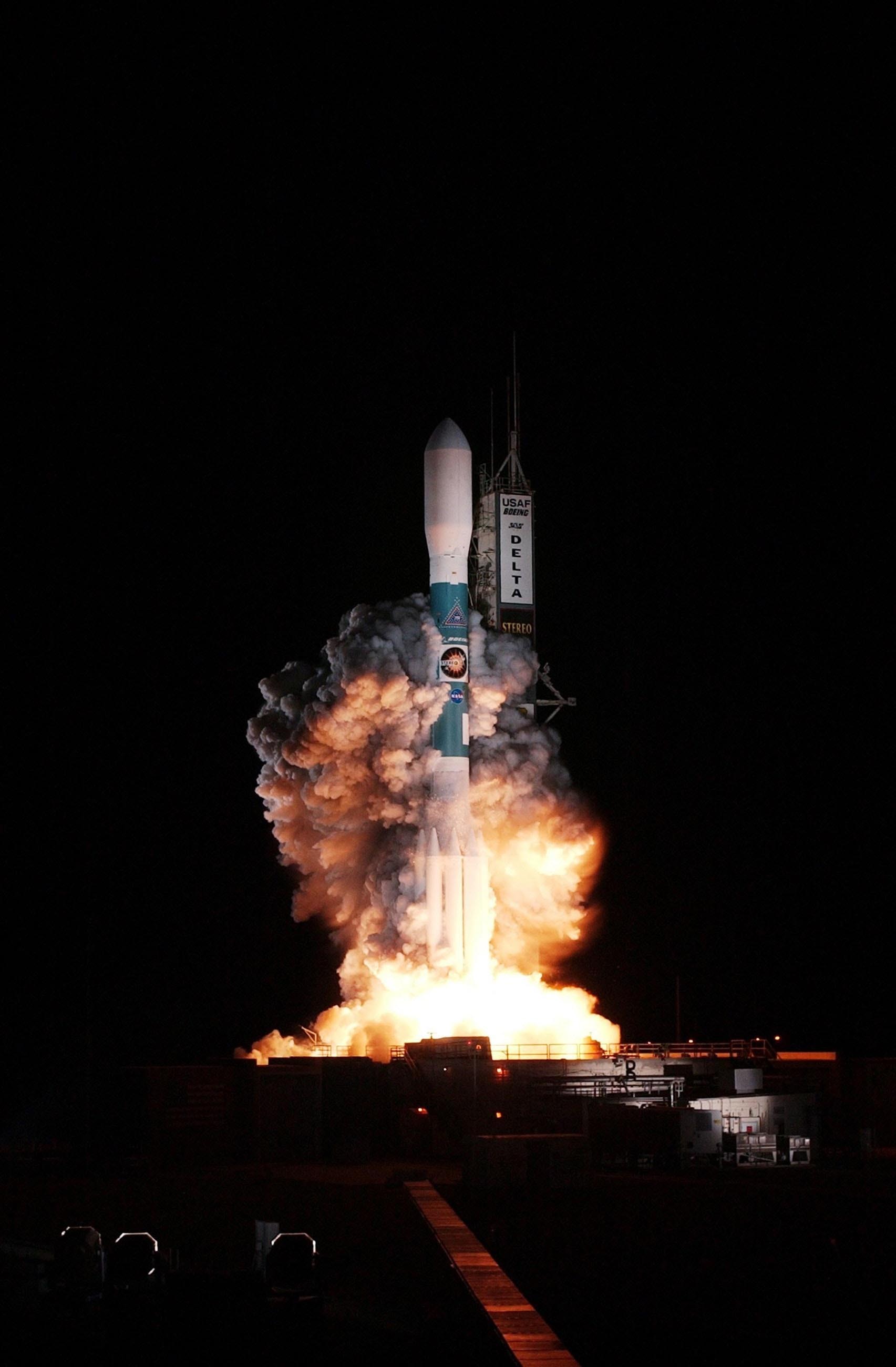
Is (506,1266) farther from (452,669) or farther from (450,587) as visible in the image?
(450,587)

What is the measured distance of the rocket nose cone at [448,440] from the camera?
174ft

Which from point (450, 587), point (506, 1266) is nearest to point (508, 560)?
point (450, 587)

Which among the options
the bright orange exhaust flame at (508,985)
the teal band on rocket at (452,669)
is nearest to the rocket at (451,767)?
the teal band on rocket at (452,669)

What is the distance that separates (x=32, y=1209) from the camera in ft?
116

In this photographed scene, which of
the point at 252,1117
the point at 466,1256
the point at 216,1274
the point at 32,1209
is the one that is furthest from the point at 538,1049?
the point at 216,1274

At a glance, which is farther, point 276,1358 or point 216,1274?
point 216,1274

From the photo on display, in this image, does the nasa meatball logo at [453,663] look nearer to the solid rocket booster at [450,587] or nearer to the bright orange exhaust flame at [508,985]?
the solid rocket booster at [450,587]

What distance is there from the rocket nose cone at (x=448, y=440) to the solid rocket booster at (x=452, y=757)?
0.02 metres

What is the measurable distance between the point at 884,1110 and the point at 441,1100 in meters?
11.5

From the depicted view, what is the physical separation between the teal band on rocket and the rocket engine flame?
34 cm

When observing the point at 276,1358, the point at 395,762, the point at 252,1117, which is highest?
the point at 395,762

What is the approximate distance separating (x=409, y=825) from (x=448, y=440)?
1090cm

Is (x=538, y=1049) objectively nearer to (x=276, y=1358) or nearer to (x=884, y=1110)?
(x=884, y=1110)

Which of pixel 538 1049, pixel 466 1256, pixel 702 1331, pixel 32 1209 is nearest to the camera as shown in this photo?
pixel 702 1331
